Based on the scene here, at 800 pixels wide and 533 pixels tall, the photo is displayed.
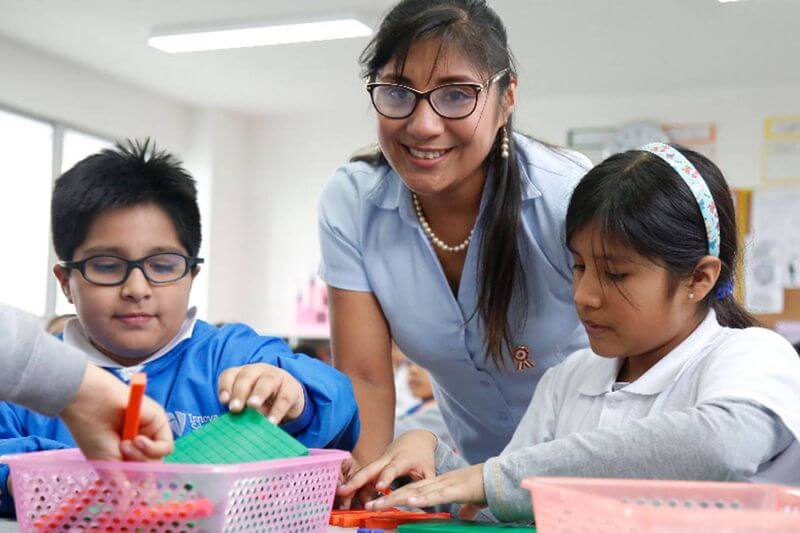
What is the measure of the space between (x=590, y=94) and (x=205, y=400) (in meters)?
4.71

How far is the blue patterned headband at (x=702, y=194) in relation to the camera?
1.18 m

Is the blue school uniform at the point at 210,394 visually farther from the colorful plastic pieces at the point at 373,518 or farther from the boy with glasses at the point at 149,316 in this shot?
the colorful plastic pieces at the point at 373,518

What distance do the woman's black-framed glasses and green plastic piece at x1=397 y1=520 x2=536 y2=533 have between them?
0.58m

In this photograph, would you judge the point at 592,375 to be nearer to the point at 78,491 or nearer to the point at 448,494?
the point at 448,494

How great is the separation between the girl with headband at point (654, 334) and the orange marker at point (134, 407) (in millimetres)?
332

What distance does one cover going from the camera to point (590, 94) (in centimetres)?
561

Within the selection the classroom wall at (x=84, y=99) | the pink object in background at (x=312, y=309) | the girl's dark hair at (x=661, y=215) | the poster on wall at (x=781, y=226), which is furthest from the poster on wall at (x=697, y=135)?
the girl's dark hair at (x=661, y=215)

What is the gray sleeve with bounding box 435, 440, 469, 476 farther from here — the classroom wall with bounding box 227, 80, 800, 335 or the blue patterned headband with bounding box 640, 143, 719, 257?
the classroom wall with bounding box 227, 80, 800, 335

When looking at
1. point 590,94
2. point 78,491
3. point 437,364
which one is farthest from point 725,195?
point 590,94

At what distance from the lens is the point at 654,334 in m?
1.18

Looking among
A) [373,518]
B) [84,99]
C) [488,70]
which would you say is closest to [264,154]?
[84,99]

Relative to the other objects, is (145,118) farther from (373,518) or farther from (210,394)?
(373,518)

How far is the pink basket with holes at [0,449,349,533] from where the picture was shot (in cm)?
72

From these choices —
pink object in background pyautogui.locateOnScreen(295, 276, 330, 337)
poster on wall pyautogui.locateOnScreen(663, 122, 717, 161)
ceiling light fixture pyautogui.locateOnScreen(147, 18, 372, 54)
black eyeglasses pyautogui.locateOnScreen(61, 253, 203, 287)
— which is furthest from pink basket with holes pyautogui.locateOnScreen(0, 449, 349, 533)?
pink object in background pyautogui.locateOnScreen(295, 276, 330, 337)
